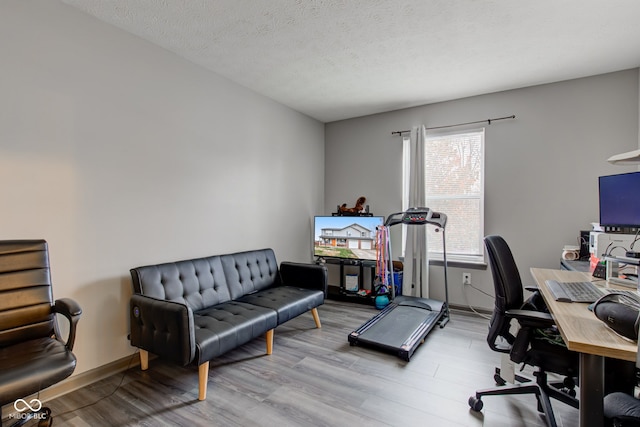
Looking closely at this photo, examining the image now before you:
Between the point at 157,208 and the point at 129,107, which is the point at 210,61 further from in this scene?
the point at 157,208

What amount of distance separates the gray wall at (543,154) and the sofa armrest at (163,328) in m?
3.19

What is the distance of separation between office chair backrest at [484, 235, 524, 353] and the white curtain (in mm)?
2006

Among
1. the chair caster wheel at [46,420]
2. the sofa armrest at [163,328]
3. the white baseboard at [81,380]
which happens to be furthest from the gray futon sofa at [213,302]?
the chair caster wheel at [46,420]

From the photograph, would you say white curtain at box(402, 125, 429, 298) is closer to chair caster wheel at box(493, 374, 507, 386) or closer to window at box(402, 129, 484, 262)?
window at box(402, 129, 484, 262)

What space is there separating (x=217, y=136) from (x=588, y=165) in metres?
3.99

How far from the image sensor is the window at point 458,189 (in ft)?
12.5

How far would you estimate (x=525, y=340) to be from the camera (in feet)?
5.29

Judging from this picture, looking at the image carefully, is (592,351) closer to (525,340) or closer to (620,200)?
(525,340)

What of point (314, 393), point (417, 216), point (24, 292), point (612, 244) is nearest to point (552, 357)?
point (612, 244)

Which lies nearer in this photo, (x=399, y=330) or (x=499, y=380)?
(x=499, y=380)

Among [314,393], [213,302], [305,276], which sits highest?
[305,276]

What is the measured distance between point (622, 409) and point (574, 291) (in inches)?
27.9

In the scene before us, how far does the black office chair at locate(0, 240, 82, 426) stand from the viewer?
4.95 ft

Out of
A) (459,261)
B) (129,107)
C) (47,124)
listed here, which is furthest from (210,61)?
(459,261)
